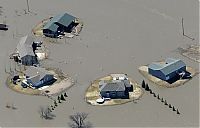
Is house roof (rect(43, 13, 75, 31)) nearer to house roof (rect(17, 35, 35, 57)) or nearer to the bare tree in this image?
house roof (rect(17, 35, 35, 57))

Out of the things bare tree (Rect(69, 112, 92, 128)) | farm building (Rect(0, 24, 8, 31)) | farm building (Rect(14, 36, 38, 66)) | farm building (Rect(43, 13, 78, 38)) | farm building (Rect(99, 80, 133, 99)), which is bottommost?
bare tree (Rect(69, 112, 92, 128))

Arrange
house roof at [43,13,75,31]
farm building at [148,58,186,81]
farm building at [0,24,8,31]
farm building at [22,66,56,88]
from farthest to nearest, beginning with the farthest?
farm building at [0,24,8,31] < house roof at [43,13,75,31] < farm building at [148,58,186,81] < farm building at [22,66,56,88]

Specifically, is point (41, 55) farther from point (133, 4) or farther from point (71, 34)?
point (133, 4)

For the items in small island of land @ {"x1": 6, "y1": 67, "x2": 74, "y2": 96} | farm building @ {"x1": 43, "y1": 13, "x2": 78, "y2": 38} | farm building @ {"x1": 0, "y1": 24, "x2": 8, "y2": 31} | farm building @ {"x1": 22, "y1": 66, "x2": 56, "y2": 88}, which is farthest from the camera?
farm building @ {"x1": 0, "y1": 24, "x2": 8, "y2": 31}

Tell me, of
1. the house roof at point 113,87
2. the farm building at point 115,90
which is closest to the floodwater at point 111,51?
the farm building at point 115,90

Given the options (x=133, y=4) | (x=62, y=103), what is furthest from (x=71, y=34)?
(x=62, y=103)

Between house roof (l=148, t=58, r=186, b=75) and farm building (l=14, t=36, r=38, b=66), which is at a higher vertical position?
house roof (l=148, t=58, r=186, b=75)

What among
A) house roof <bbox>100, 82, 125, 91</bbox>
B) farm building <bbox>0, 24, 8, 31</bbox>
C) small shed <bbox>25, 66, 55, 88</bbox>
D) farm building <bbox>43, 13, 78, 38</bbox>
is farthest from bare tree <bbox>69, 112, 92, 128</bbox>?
farm building <bbox>0, 24, 8, 31</bbox>
